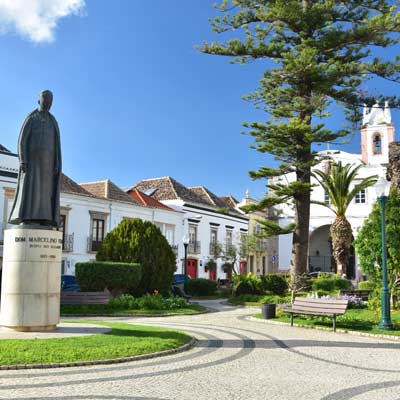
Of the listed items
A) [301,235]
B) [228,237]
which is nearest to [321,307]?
[301,235]

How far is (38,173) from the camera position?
420 inches

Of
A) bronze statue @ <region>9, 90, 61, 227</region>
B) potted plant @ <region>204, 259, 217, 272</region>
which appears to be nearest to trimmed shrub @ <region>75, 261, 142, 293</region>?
bronze statue @ <region>9, 90, 61, 227</region>

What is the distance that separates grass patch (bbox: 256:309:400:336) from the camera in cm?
1230

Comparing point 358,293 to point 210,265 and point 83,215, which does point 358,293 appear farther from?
point 210,265

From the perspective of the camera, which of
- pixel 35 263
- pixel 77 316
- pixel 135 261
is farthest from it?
pixel 135 261

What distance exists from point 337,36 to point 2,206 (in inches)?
721

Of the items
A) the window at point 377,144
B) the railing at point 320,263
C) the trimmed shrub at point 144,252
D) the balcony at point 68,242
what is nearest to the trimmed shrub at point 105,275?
the trimmed shrub at point 144,252

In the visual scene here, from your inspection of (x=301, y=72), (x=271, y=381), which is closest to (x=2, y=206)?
(x=301, y=72)

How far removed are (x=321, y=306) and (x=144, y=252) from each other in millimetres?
9882

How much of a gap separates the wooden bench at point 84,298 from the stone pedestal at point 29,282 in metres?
6.79

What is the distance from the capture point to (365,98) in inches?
736

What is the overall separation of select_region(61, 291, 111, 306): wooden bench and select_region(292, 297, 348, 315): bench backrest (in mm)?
6559

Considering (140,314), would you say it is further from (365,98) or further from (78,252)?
(78,252)

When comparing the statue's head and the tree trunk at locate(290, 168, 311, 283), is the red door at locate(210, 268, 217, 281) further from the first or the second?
the statue's head
